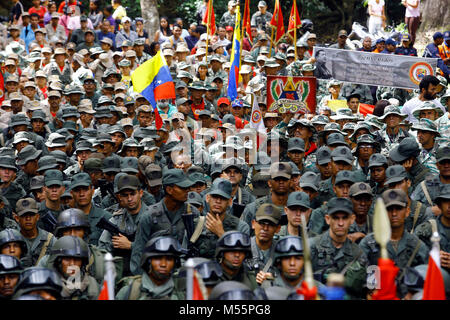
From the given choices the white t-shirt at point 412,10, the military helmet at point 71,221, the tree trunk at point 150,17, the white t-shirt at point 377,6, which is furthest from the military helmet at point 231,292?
the tree trunk at point 150,17

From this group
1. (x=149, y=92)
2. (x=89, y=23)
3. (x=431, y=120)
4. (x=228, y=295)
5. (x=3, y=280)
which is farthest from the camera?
(x=89, y=23)

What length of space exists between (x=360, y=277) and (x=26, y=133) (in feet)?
23.0

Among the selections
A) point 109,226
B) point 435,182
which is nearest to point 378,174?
point 435,182

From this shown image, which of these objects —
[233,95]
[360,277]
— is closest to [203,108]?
[233,95]

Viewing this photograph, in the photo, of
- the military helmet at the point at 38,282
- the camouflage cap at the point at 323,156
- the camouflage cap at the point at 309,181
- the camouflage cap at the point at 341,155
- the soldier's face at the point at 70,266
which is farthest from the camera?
the camouflage cap at the point at 323,156

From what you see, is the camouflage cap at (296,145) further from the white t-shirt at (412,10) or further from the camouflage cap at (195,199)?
the white t-shirt at (412,10)

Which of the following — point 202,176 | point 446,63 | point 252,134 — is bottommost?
point 202,176

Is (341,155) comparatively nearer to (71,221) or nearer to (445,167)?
(445,167)

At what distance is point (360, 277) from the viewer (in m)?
7.63

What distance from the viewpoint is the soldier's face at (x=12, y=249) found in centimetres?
830

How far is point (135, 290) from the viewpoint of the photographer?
24.0 feet

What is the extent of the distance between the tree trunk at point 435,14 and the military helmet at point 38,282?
17.7 m

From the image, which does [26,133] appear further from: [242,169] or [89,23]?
[89,23]

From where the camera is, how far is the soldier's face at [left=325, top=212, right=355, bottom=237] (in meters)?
8.21
